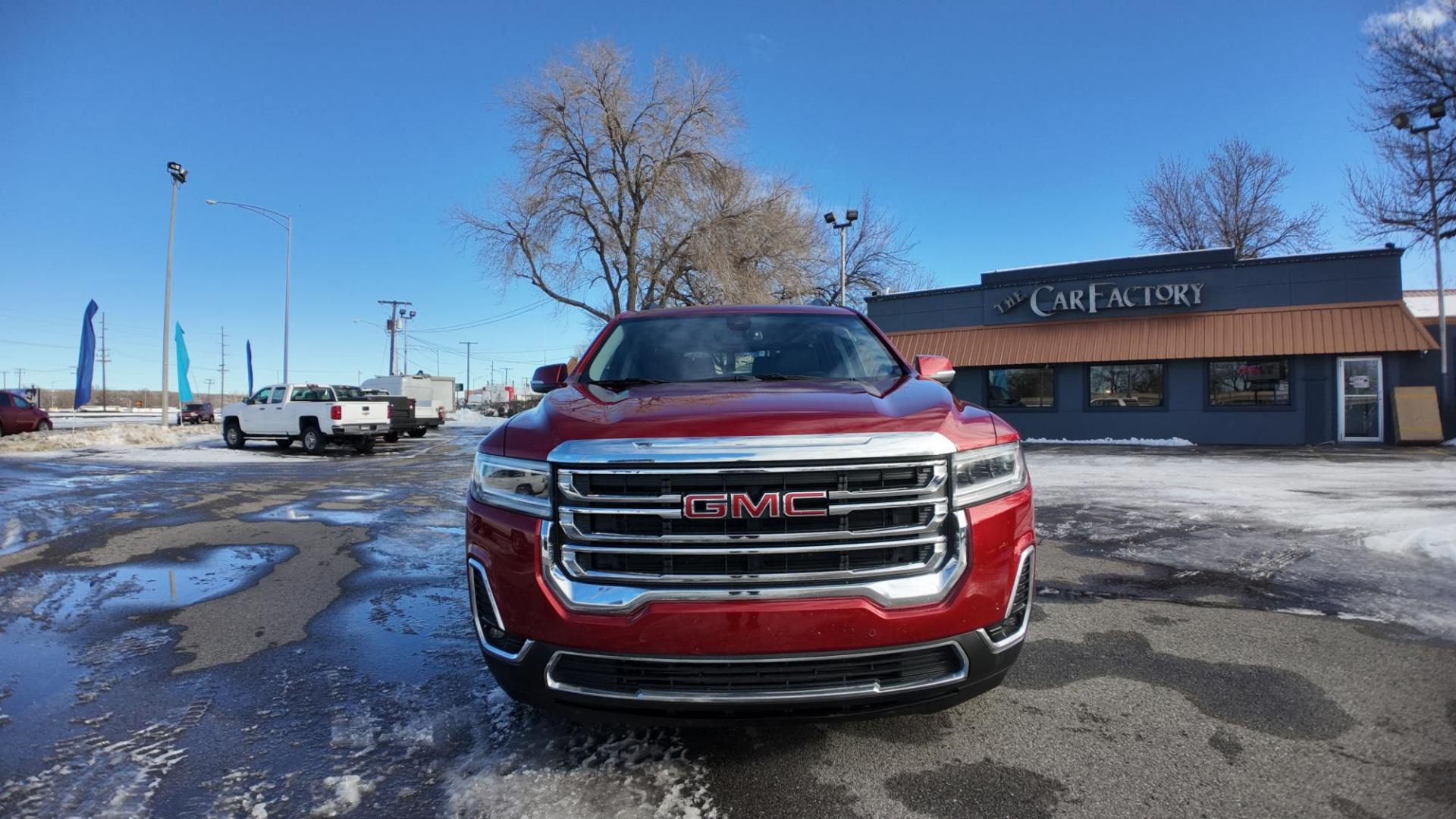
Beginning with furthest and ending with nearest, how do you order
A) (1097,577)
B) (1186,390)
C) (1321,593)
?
(1186,390) → (1097,577) → (1321,593)

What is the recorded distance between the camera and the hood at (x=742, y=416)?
2.24m

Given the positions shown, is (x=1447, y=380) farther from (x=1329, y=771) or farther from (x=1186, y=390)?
(x=1329, y=771)

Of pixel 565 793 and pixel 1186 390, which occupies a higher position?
pixel 1186 390

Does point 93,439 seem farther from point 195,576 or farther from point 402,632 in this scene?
point 402,632

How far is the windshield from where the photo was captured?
3.40 m

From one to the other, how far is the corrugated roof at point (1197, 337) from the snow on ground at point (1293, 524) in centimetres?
520

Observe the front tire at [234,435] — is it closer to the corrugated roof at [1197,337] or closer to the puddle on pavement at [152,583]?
the puddle on pavement at [152,583]

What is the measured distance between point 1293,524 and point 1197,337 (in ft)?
42.4

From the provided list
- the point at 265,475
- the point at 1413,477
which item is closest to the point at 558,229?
the point at 265,475

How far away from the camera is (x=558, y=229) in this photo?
27.5m

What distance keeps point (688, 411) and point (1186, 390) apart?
→ 19.7 m

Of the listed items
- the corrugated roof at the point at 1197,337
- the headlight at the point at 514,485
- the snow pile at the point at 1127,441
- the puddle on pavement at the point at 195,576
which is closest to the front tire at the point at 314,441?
the puddle on pavement at the point at 195,576

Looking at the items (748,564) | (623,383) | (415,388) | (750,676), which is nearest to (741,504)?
(748,564)

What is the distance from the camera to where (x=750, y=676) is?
208 cm
